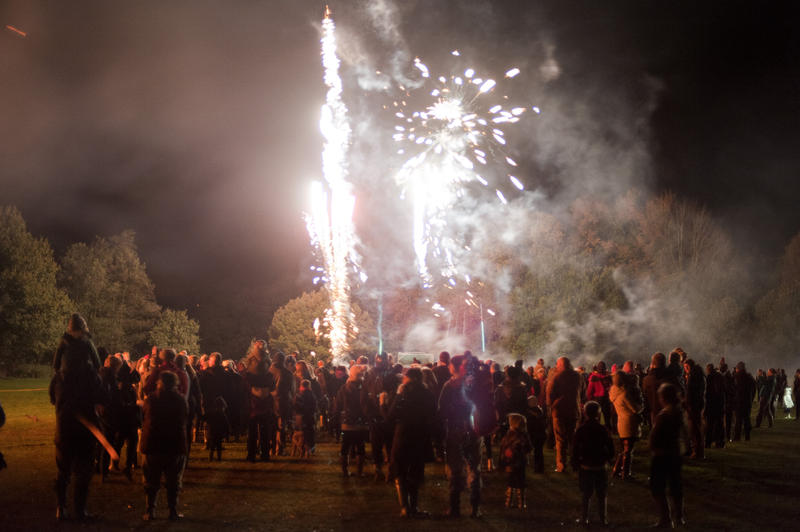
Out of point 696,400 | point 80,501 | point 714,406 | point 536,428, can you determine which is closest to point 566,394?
point 536,428

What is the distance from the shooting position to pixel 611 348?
4609cm

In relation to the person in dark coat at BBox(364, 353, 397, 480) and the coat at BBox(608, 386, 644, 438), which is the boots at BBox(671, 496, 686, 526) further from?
the person in dark coat at BBox(364, 353, 397, 480)

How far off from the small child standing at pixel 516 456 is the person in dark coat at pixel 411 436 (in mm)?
1221

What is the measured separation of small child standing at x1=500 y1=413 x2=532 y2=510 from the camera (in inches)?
386

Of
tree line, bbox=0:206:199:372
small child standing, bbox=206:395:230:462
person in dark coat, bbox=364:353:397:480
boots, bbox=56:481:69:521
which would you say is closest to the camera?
boots, bbox=56:481:69:521

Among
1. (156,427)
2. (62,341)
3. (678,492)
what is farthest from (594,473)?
(62,341)

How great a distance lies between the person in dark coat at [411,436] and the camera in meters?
9.16

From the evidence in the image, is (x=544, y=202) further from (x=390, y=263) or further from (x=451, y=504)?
(x=451, y=504)

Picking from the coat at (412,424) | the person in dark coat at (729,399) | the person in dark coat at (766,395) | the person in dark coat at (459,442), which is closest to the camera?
the coat at (412,424)

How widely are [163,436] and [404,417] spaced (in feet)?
9.89

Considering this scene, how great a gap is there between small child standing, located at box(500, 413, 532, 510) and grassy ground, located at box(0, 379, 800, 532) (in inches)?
12.1

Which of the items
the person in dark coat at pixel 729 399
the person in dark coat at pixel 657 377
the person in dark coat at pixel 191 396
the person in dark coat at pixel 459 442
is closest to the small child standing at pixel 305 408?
the person in dark coat at pixel 191 396

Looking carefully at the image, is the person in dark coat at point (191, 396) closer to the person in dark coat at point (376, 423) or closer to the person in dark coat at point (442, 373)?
the person in dark coat at point (376, 423)

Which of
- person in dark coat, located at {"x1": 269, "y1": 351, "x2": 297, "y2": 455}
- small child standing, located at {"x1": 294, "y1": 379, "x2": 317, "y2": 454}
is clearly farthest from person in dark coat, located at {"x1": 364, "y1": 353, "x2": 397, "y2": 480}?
person in dark coat, located at {"x1": 269, "y1": 351, "x2": 297, "y2": 455}
